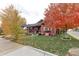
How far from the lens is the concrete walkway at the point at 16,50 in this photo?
9.96ft

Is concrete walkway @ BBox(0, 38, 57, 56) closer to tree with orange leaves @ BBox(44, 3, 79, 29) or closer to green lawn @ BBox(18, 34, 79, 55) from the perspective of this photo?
green lawn @ BBox(18, 34, 79, 55)

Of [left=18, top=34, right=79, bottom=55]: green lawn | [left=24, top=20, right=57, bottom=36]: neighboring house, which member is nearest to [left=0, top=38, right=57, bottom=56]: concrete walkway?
[left=18, top=34, right=79, bottom=55]: green lawn

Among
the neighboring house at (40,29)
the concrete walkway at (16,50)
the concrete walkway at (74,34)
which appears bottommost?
the concrete walkway at (16,50)

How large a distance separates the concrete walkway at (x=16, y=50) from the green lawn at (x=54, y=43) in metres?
0.05

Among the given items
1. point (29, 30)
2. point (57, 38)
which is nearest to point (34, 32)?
point (29, 30)

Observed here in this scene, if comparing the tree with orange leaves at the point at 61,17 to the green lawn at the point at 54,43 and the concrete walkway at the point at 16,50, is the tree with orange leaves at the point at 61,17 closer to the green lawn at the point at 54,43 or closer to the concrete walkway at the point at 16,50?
the green lawn at the point at 54,43

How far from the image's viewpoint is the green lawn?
3043mm

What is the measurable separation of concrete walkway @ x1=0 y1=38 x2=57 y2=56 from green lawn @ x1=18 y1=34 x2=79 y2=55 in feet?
0.16

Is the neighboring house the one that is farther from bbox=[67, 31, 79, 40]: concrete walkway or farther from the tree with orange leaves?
bbox=[67, 31, 79, 40]: concrete walkway

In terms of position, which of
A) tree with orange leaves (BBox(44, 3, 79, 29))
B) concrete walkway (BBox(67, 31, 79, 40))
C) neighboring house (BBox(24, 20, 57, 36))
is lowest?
concrete walkway (BBox(67, 31, 79, 40))

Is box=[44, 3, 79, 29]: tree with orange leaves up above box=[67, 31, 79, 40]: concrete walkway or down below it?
above

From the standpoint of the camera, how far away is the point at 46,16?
3.09 metres

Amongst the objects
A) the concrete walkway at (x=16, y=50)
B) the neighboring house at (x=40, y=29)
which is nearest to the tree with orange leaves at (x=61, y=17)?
the neighboring house at (x=40, y=29)

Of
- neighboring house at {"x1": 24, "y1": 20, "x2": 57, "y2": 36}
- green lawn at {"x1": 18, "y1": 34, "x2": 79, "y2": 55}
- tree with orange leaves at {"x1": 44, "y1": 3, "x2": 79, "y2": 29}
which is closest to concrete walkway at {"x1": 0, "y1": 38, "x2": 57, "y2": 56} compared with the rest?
green lawn at {"x1": 18, "y1": 34, "x2": 79, "y2": 55}
